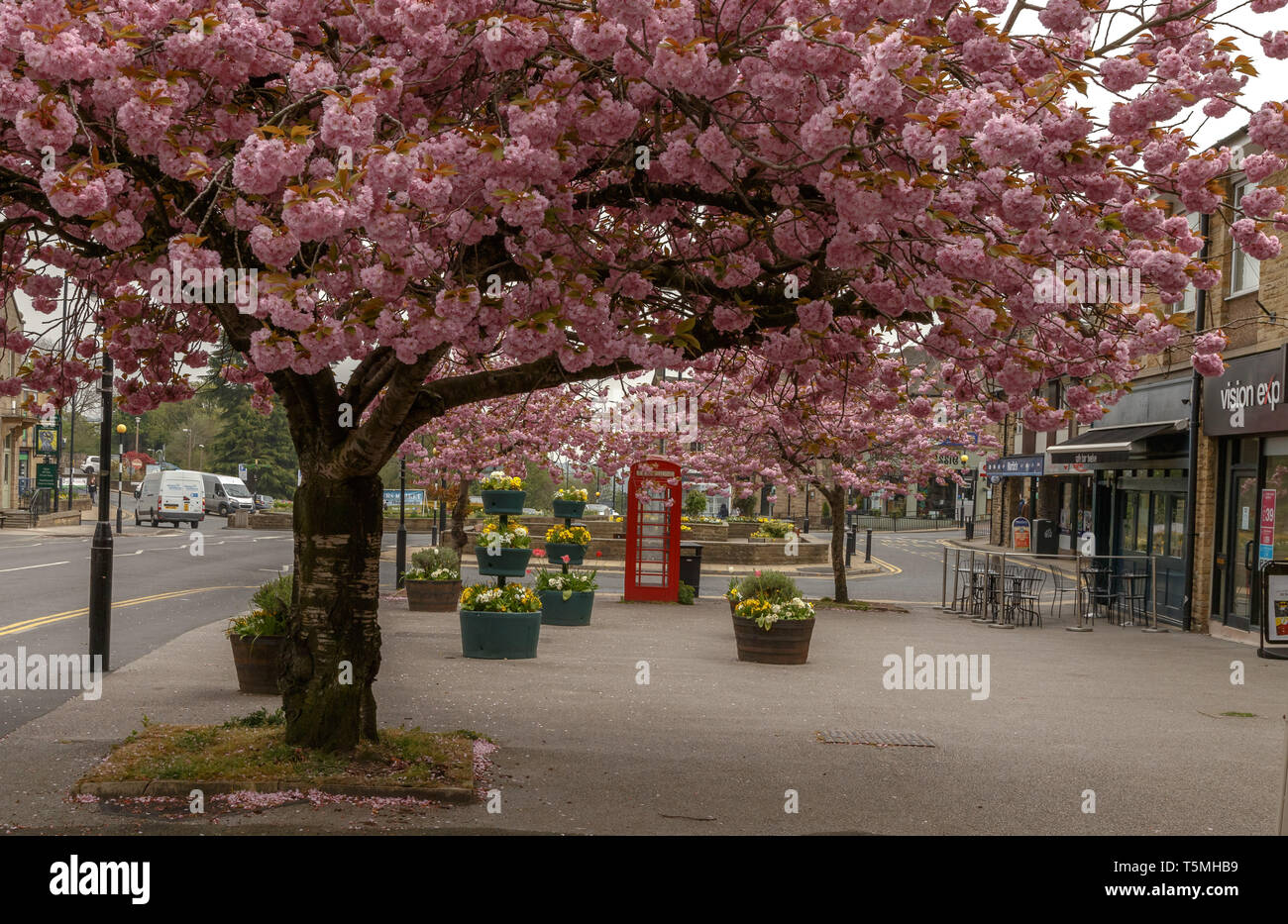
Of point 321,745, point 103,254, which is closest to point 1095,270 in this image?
point 321,745

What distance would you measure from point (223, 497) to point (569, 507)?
151 ft

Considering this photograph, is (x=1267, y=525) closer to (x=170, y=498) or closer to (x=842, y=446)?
(x=842, y=446)

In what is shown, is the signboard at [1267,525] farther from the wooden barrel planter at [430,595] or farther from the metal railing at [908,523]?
the metal railing at [908,523]

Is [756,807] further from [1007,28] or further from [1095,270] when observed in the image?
[1007,28]

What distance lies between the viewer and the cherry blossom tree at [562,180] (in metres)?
5.39

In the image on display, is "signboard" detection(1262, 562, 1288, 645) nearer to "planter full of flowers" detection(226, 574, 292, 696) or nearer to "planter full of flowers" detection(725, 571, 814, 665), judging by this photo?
"planter full of flowers" detection(226, 574, 292, 696)

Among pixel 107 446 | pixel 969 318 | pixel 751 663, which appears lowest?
pixel 751 663

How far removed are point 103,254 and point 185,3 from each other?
2627mm

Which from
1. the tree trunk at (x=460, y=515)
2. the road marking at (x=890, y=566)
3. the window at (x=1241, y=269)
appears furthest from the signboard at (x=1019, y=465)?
the tree trunk at (x=460, y=515)

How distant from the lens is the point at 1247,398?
1927cm

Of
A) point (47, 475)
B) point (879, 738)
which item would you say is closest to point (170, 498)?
point (47, 475)

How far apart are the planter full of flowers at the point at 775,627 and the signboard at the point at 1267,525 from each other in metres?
8.68

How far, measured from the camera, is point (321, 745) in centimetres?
793

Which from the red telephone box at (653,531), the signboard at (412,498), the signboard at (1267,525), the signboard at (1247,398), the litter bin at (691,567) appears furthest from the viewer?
the signboard at (412,498)
